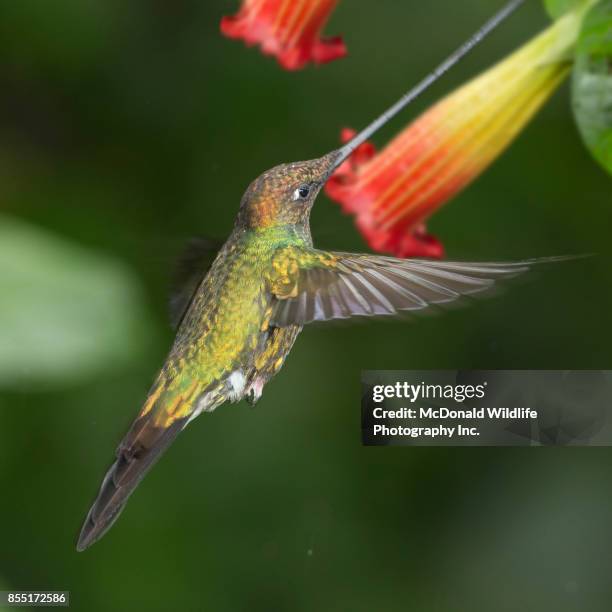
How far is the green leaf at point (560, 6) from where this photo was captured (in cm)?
134

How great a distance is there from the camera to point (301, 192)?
131 centimetres

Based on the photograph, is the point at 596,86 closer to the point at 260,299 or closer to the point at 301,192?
the point at 301,192

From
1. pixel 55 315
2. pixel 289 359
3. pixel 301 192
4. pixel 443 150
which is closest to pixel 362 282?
pixel 301 192

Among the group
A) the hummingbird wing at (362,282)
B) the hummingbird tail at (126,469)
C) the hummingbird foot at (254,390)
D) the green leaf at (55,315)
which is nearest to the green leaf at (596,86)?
the hummingbird wing at (362,282)

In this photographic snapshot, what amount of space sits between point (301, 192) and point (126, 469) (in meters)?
0.38

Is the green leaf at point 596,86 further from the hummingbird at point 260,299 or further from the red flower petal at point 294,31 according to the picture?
the red flower petal at point 294,31

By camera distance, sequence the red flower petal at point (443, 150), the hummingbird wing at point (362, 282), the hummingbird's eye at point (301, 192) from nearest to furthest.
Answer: the hummingbird wing at point (362, 282), the hummingbird's eye at point (301, 192), the red flower petal at point (443, 150)

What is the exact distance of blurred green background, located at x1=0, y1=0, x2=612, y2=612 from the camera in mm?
2205

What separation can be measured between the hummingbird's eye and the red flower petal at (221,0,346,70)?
0.77ft

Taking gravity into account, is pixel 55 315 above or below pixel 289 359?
below

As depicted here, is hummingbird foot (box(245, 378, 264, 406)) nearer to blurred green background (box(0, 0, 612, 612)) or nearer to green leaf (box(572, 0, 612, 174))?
green leaf (box(572, 0, 612, 174))

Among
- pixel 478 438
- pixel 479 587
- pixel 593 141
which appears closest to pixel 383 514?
pixel 479 587

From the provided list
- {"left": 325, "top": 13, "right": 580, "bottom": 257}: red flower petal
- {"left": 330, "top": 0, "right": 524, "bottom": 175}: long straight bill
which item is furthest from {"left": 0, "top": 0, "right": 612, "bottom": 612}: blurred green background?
{"left": 330, "top": 0, "right": 524, "bottom": 175}: long straight bill

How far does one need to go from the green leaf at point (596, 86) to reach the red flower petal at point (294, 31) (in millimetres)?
335
